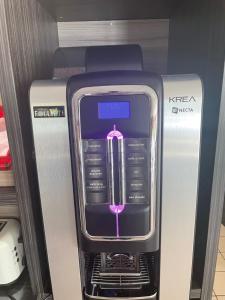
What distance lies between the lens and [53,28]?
86cm

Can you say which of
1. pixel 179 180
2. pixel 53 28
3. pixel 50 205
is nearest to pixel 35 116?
pixel 50 205

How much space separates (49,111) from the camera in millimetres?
542

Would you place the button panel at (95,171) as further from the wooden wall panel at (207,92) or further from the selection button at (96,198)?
the wooden wall panel at (207,92)

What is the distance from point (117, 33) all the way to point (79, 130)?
0.51 metres

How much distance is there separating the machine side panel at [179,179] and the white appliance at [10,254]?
0.40 metres

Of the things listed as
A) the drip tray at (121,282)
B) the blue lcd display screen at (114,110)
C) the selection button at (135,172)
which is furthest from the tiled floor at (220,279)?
the blue lcd display screen at (114,110)

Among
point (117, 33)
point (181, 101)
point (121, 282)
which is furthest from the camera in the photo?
point (117, 33)

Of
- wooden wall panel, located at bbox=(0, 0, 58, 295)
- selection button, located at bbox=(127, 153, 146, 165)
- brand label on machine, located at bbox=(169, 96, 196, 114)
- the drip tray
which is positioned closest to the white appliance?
wooden wall panel, located at bbox=(0, 0, 58, 295)

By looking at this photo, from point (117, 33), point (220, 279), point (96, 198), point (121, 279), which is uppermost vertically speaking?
point (117, 33)

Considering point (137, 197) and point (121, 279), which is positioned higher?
point (137, 197)

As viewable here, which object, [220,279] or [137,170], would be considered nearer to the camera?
[137,170]

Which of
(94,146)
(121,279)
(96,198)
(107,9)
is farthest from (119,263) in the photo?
(107,9)

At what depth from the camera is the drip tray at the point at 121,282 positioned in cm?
67

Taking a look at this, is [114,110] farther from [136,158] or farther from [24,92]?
[24,92]
